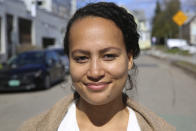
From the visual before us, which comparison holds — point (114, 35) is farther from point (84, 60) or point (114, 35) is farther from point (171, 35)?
point (171, 35)

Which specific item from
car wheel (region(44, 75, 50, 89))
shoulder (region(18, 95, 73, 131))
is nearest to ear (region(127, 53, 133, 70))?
shoulder (region(18, 95, 73, 131))

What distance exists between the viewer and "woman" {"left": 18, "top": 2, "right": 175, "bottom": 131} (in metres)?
1.69

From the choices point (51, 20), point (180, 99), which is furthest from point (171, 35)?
point (180, 99)

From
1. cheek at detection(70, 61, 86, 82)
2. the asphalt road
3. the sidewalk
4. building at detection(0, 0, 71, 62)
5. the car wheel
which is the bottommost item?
the asphalt road

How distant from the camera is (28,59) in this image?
11516mm

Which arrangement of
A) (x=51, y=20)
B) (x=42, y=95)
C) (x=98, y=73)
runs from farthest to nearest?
(x=51, y=20), (x=42, y=95), (x=98, y=73)

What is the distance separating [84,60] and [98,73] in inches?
5.3

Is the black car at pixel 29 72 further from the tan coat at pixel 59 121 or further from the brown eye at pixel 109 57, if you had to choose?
the brown eye at pixel 109 57

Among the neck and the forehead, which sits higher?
the forehead

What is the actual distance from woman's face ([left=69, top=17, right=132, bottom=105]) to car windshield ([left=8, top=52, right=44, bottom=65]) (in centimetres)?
971

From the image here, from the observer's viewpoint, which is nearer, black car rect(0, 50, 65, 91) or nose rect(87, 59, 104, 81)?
nose rect(87, 59, 104, 81)

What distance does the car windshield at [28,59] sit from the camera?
11233mm

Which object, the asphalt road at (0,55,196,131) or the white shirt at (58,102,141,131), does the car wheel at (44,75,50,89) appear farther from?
the white shirt at (58,102,141,131)

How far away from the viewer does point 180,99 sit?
8406mm
